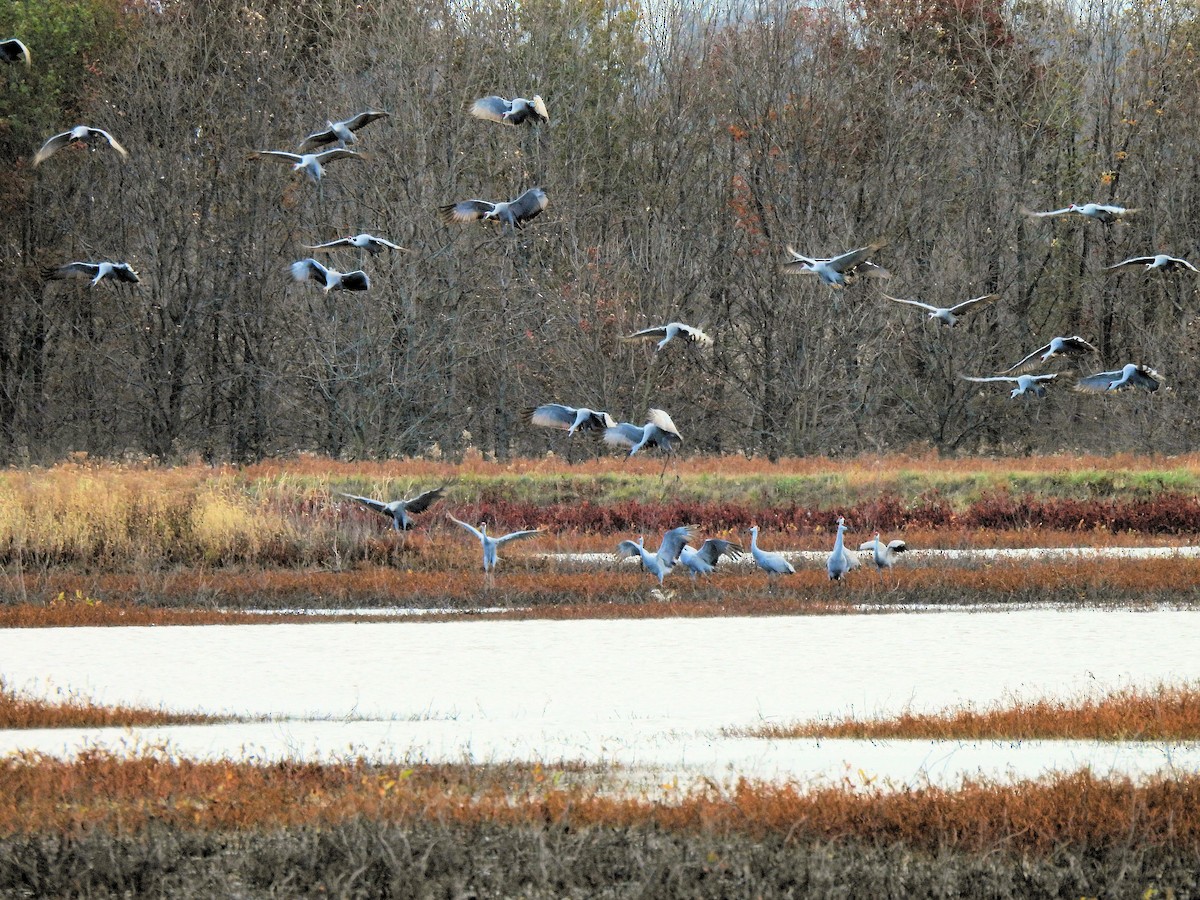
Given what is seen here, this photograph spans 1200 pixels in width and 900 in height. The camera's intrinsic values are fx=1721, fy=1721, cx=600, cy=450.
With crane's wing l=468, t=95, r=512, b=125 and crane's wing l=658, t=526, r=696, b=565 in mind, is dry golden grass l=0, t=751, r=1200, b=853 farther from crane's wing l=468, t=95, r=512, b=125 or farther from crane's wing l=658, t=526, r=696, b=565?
crane's wing l=468, t=95, r=512, b=125

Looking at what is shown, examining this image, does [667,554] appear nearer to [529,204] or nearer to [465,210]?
[529,204]

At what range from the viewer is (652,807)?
26.4 feet

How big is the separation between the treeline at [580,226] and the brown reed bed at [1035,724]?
32171 mm

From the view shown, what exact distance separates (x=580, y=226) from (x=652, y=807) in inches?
1679

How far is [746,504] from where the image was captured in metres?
30.5

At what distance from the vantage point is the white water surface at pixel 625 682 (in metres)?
9.76

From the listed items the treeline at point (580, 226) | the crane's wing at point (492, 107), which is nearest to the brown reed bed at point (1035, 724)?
the crane's wing at point (492, 107)

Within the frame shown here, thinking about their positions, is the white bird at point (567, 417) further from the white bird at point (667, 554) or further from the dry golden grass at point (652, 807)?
the dry golden grass at point (652, 807)

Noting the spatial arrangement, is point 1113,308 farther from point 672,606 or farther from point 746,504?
point 672,606

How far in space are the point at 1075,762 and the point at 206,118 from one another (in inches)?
1672

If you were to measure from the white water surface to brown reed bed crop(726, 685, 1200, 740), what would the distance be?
0.27 m

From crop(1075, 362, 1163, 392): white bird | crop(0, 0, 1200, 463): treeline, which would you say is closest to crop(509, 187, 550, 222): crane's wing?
crop(1075, 362, 1163, 392): white bird

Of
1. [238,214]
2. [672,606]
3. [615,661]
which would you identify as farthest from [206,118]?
[615,661]

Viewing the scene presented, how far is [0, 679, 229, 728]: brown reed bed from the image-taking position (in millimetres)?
11352
